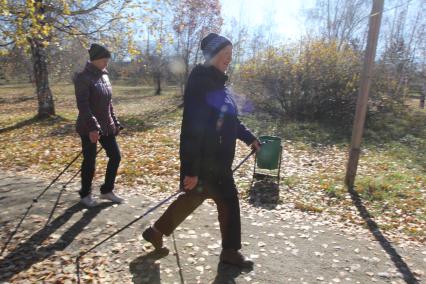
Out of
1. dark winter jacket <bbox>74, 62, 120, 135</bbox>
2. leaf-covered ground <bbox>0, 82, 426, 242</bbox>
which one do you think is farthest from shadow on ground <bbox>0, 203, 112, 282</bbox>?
leaf-covered ground <bbox>0, 82, 426, 242</bbox>

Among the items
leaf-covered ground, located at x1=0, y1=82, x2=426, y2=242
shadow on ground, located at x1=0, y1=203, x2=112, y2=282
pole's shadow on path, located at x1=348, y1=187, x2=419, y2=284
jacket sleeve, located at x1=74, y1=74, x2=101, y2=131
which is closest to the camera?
shadow on ground, located at x1=0, y1=203, x2=112, y2=282

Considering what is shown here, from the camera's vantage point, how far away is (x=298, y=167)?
7.82m

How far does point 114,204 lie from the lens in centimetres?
490

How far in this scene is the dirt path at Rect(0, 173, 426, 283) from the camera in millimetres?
3256

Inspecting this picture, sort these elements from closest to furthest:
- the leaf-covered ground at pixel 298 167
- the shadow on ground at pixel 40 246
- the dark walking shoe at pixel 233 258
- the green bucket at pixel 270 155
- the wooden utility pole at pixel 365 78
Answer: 1. the shadow on ground at pixel 40 246
2. the dark walking shoe at pixel 233 258
3. the leaf-covered ground at pixel 298 167
4. the wooden utility pole at pixel 365 78
5. the green bucket at pixel 270 155

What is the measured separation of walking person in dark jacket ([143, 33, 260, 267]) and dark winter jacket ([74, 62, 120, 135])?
5.36 ft

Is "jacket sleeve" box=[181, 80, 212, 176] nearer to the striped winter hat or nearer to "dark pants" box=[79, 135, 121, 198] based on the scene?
the striped winter hat

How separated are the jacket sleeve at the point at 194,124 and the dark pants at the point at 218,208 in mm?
393

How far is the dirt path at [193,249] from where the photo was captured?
326 centimetres

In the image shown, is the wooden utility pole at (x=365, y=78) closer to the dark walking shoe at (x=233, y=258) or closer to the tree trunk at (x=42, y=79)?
the dark walking shoe at (x=233, y=258)

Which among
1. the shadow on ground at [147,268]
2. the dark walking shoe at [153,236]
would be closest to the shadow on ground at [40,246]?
the shadow on ground at [147,268]

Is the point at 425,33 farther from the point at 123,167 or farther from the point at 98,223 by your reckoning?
the point at 98,223

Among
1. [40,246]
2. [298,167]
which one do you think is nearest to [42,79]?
[298,167]

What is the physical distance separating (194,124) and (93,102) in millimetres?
2024
